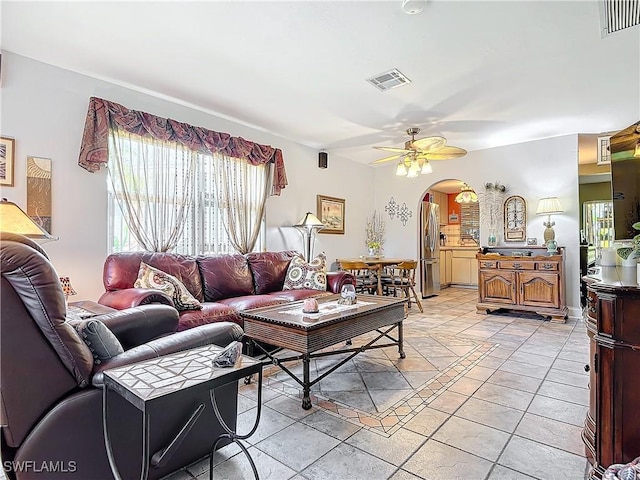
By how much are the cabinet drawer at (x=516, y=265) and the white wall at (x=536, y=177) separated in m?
0.56

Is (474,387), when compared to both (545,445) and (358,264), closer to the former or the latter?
(545,445)

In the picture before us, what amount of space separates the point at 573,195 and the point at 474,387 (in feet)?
12.7

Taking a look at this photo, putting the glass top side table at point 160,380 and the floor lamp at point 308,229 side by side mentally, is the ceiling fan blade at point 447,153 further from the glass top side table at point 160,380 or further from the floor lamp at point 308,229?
the glass top side table at point 160,380

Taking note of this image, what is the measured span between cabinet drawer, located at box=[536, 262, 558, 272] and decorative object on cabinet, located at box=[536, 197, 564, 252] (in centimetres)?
21

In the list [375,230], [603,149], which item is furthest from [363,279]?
[603,149]

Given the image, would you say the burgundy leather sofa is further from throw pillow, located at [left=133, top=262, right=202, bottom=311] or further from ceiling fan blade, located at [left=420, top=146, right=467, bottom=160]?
ceiling fan blade, located at [left=420, top=146, right=467, bottom=160]

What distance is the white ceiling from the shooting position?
234cm

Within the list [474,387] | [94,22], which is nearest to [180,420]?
[474,387]

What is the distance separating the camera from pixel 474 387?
2623 mm

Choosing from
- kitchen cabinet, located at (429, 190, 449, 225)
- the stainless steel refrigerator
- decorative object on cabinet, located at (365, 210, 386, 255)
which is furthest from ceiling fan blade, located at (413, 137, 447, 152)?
kitchen cabinet, located at (429, 190, 449, 225)

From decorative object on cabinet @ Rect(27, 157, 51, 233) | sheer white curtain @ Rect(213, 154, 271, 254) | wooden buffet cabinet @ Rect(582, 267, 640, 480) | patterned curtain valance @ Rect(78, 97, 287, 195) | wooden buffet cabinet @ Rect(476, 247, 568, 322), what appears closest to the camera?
wooden buffet cabinet @ Rect(582, 267, 640, 480)

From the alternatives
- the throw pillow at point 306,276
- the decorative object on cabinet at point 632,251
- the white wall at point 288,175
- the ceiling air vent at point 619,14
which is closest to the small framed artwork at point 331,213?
the white wall at point 288,175

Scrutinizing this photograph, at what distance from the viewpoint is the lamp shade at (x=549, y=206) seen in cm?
496

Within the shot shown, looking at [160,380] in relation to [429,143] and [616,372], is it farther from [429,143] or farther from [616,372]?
[429,143]
